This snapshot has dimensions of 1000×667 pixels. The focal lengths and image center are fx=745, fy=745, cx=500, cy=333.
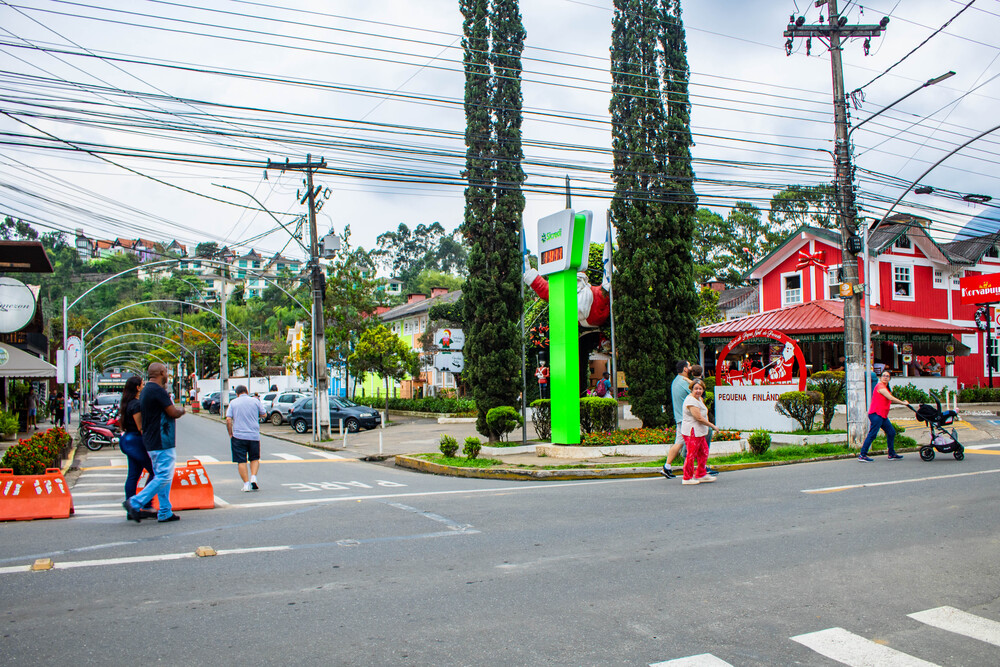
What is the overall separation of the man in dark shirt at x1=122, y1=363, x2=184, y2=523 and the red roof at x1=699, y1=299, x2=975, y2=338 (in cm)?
2313

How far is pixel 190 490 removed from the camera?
32.4 ft

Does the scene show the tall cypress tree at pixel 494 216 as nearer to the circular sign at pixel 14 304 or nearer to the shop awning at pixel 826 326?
the shop awning at pixel 826 326

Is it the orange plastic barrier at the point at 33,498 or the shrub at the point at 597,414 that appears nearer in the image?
the orange plastic barrier at the point at 33,498

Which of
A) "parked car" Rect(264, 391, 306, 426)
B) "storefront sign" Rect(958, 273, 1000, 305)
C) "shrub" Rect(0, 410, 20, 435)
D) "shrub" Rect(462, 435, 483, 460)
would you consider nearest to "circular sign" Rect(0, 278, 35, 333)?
"shrub" Rect(0, 410, 20, 435)

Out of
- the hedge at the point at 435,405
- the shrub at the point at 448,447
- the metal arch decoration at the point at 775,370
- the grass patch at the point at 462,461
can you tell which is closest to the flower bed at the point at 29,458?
the grass patch at the point at 462,461

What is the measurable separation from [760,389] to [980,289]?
1961 cm

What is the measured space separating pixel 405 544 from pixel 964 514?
626 centimetres

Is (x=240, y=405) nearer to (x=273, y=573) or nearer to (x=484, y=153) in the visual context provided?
(x=273, y=573)

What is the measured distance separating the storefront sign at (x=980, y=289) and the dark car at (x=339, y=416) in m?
26.4

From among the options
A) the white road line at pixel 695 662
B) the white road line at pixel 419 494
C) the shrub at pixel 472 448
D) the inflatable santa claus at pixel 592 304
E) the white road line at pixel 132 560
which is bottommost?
the white road line at pixel 419 494

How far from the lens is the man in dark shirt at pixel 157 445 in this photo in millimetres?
8633

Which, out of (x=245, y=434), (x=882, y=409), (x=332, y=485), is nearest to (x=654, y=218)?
(x=882, y=409)

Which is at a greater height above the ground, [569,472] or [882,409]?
[882,409]

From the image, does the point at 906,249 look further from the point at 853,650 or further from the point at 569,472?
the point at 853,650
